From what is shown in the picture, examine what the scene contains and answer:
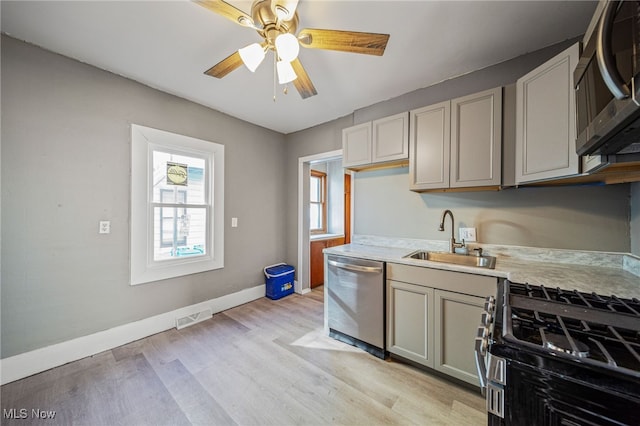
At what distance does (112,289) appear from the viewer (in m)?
2.16

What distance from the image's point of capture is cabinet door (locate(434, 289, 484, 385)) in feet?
5.23

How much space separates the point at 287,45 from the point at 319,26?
55 centimetres

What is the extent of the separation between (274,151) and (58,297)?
9.46 feet

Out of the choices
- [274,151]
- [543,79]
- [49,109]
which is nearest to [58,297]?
[49,109]

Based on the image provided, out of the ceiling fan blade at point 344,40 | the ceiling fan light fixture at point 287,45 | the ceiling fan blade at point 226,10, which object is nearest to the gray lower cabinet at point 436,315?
the ceiling fan blade at point 344,40

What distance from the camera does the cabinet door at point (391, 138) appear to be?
2211mm

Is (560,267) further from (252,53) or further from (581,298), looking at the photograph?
(252,53)

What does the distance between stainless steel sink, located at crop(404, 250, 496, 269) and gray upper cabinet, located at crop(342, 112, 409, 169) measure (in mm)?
965

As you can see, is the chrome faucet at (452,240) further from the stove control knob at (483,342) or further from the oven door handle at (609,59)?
the oven door handle at (609,59)

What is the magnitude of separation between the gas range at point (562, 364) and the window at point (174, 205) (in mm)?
2840

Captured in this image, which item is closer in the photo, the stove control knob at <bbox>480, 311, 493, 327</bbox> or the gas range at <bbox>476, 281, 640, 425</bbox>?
the gas range at <bbox>476, 281, 640, 425</bbox>

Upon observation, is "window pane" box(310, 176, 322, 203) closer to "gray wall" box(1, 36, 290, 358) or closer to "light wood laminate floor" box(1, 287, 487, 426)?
"gray wall" box(1, 36, 290, 358)

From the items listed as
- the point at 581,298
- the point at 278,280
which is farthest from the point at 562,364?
the point at 278,280

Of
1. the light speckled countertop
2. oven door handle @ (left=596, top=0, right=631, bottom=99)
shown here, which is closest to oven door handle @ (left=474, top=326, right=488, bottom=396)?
the light speckled countertop
